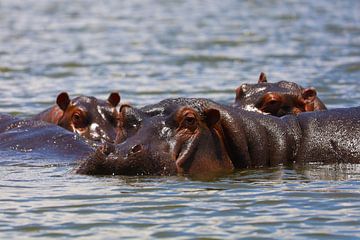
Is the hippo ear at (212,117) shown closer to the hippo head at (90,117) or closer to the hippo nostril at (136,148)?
the hippo nostril at (136,148)

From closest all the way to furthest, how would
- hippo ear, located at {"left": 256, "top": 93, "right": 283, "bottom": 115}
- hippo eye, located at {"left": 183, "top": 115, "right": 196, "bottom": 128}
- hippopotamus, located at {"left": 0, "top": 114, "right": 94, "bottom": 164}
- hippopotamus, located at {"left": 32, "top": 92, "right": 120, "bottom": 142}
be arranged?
hippo eye, located at {"left": 183, "top": 115, "right": 196, "bottom": 128}
hippopotamus, located at {"left": 0, "top": 114, "right": 94, "bottom": 164}
hippo ear, located at {"left": 256, "top": 93, "right": 283, "bottom": 115}
hippopotamus, located at {"left": 32, "top": 92, "right": 120, "bottom": 142}

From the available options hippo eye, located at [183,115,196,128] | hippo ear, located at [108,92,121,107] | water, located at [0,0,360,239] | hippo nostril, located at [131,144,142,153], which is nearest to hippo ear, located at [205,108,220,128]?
hippo eye, located at [183,115,196,128]

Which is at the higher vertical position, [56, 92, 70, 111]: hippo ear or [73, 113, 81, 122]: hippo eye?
[56, 92, 70, 111]: hippo ear

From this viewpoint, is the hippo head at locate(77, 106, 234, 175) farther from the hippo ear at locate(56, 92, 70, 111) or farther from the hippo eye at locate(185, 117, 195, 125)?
the hippo ear at locate(56, 92, 70, 111)

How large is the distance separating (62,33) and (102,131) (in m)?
14.3

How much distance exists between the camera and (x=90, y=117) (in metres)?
11.0

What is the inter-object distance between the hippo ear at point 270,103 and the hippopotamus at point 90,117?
4.36ft

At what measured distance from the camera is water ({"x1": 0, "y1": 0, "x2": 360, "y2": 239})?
7277mm

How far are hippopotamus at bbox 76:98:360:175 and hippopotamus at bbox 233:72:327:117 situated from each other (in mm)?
1120

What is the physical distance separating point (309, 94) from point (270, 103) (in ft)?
1.35

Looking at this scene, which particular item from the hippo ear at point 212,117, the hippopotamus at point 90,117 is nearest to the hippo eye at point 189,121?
the hippo ear at point 212,117

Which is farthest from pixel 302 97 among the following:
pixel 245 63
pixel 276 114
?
pixel 245 63

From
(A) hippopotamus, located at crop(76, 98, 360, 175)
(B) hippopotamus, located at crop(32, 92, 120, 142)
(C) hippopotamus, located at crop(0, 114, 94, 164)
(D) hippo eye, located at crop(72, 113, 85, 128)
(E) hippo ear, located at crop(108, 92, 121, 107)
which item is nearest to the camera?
(A) hippopotamus, located at crop(76, 98, 360, 175)

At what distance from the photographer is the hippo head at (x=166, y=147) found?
8.30 meters
